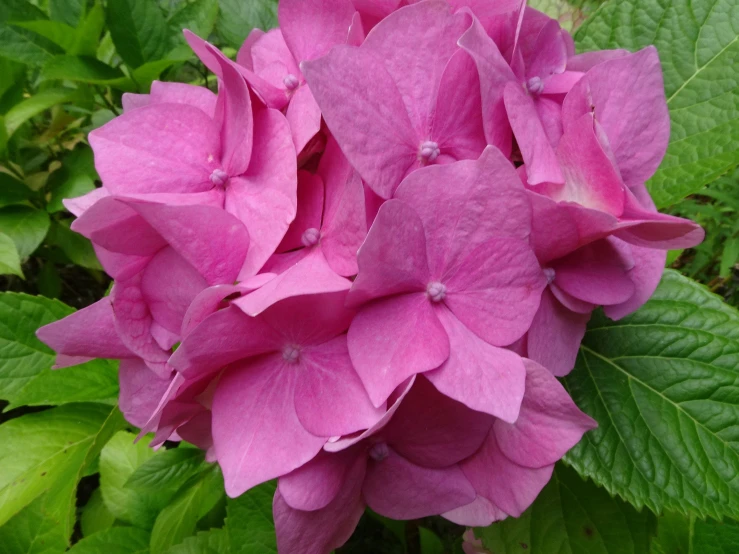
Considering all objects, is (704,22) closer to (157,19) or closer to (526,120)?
(526,120)

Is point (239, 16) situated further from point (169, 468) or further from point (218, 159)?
point (169, 468)

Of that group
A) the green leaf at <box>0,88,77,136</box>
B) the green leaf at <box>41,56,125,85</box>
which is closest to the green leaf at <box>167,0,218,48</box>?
the green leaf at <box>41,56,125,85</box>

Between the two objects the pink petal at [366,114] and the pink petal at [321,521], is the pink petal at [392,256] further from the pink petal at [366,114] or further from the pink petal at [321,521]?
the pink petal at [321,521]

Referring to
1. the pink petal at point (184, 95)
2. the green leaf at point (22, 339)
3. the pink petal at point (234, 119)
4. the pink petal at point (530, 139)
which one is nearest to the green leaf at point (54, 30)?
the green leaf at point (22, 339)

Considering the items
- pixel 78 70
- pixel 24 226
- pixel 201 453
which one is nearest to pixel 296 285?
pixel 201 453

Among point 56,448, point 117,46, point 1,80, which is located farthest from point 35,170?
point 56,448

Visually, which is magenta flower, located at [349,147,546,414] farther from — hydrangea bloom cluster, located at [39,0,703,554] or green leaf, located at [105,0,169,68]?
green leaf, located at [105,0,169,68]
